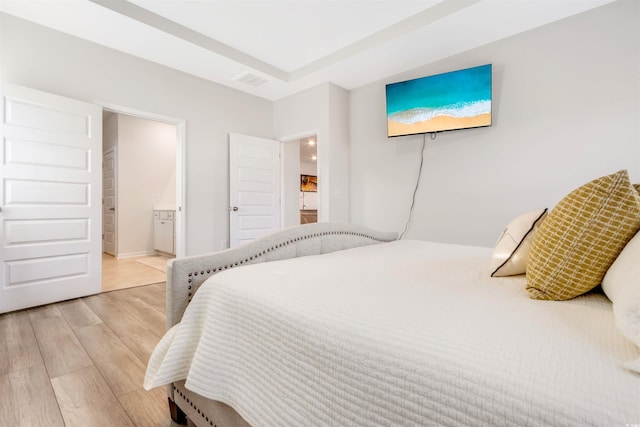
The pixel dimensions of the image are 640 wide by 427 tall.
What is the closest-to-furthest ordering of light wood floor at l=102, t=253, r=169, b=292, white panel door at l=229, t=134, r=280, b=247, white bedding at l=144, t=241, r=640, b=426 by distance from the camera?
1. white bedding at l=144, t=241, r=640, b=426
2. light wood floor at l=102, t=253, r=169, b=292
3. white panel door at l=229, t=134, r=280, b=247

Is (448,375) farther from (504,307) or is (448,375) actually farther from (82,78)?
(82,78)

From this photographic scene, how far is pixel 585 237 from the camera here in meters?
0.78

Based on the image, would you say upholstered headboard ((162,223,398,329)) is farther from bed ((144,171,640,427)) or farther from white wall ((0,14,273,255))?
white wall ((0,14,273,255))

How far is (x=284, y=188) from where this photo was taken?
4.61 metres

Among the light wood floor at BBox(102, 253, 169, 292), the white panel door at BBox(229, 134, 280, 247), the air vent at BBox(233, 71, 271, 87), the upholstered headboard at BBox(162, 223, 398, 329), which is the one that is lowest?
the light wood floor at BBox(102, 253, 169, 292)

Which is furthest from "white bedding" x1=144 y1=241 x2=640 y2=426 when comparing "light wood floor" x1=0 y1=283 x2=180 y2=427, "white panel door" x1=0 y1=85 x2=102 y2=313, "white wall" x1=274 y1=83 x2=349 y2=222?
"white wall" x1=274 y1=83 x2=349 y2=222

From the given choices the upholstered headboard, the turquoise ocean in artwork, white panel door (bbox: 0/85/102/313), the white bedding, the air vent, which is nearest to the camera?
the white bedding

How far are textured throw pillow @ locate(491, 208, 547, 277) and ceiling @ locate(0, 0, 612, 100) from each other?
213cm

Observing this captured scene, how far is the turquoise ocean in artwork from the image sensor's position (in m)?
2.86

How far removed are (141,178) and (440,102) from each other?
5196 mm

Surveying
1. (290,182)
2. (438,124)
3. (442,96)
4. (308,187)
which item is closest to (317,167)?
(290,182)

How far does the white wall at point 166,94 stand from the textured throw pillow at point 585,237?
362cm

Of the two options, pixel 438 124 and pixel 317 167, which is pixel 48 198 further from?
pixel 438 124

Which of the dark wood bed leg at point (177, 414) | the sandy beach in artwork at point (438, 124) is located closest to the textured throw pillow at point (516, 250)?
the dark wood bed leg at point (177, 414)
